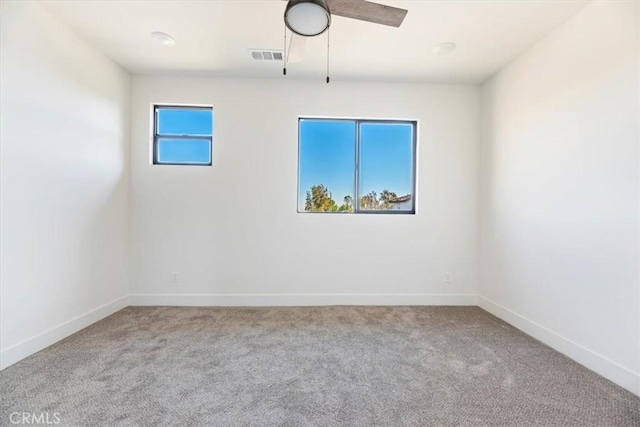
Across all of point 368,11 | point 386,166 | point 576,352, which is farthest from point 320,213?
point 576,352

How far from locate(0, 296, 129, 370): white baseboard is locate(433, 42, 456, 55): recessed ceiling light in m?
4.31

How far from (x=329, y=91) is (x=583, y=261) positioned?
9.95 ft

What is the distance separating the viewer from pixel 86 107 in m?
2.95

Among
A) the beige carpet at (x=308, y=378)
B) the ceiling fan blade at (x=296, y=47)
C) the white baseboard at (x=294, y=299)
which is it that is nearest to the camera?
the beige carpet at (x=308, y=378)

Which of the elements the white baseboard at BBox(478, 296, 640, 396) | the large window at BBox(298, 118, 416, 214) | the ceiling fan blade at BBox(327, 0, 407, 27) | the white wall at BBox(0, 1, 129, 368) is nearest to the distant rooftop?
the large window at BBox(298, 118, 416, 214)

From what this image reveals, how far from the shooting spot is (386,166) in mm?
3896

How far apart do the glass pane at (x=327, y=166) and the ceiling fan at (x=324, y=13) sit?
174cm

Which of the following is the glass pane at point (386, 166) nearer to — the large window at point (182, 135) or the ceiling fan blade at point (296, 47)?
the ceiling fan blade at point (296, 47)

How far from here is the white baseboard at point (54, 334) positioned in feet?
7.20

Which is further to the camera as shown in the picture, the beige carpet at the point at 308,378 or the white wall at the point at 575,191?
the white wall at the point at 575,191

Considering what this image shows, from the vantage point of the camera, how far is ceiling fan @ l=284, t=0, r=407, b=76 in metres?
1.60

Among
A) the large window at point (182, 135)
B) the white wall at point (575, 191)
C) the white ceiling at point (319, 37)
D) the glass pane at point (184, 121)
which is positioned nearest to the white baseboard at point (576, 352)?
the white wall at point (575, 191)

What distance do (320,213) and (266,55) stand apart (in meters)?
1.84

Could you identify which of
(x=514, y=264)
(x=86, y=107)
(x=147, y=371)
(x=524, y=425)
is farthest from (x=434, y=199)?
(x=86, y=107)
